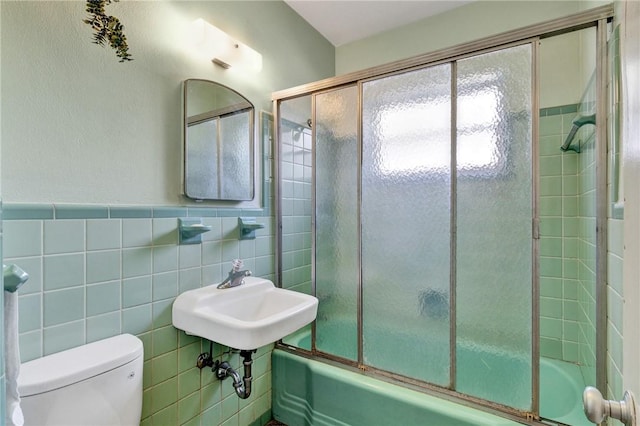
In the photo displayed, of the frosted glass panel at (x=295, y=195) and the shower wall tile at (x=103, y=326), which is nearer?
the shower wall tile at (x=103, y=326)

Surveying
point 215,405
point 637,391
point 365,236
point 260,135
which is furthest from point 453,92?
point 215,405

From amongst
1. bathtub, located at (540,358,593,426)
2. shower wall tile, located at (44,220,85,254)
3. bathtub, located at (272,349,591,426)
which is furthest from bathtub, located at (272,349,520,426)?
shower wall tile, located at (44,220,85,254)

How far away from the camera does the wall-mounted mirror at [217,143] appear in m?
1.46

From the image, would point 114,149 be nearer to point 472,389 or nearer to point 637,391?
point 637,391

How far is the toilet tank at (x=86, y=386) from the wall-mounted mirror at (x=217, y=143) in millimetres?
706

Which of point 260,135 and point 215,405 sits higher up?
point 260,135

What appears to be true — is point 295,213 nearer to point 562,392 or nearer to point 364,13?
point 364,13

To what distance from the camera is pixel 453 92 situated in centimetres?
142

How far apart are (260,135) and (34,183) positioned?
112cm

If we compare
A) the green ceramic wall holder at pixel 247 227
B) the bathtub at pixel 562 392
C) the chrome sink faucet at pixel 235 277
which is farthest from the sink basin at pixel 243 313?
the bathtub at pixel 562 392

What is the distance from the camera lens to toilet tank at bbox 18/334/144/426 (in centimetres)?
85

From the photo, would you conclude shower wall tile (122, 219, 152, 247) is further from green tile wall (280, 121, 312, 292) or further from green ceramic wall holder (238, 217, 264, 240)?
green tile wall (280, 121, 312, 292)

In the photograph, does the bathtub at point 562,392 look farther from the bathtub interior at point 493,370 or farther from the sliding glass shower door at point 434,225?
the sliding glass shower door at point 434,225

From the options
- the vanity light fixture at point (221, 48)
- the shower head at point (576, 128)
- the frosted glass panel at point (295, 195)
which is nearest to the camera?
the shower head at point (576, 128)
